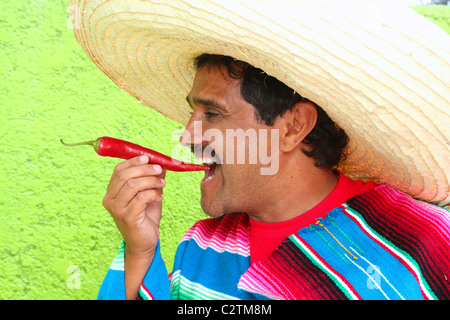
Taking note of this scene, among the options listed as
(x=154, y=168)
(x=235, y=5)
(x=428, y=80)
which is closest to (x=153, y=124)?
(x=154, y=168)

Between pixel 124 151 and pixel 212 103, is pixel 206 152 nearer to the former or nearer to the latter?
pixel 212 103

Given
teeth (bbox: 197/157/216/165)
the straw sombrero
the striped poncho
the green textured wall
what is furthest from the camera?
the green textured wall

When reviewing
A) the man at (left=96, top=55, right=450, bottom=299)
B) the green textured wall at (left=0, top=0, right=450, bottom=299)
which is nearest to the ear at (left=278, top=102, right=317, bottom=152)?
the man at (left=96, top=55, right=450, bottom=299)

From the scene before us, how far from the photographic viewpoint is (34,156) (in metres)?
2.80

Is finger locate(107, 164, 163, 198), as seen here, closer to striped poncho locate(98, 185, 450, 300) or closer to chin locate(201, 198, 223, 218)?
chin locate(201, 198, 223, 218)

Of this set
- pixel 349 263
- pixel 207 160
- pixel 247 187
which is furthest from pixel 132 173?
pixel 349 263

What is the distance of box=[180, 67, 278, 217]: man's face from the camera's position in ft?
6.39

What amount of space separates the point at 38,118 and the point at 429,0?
8.17 ft

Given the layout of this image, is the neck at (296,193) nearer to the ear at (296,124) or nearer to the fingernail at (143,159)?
the ear at (296,124)

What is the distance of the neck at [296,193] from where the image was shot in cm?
200

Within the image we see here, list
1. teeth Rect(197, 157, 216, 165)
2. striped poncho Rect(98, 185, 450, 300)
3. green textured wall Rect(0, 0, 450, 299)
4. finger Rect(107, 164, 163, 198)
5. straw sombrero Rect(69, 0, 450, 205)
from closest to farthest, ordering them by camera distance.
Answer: straw sombrero Rect(69, 0, 450, 205), striped poncho Rect(98, 185, 450, 300), finger Rect(107, 164, 163, 198), teeth Rect(197, 157, 216, 165), green textured wall Rect(0, 0, 450, 299)

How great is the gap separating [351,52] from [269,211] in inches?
34.5

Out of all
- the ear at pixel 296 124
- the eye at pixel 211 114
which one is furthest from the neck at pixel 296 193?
the eye at pixel 211 114
